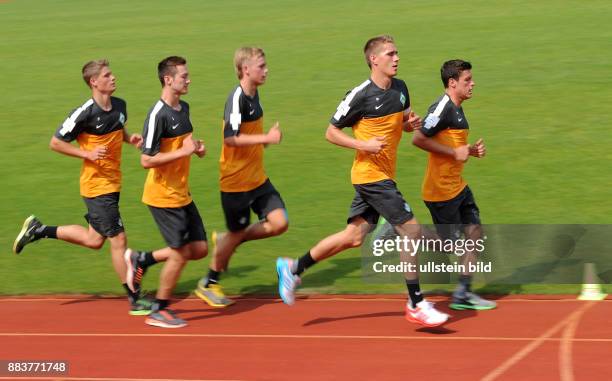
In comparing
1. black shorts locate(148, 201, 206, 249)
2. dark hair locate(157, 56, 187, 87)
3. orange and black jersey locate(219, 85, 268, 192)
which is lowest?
black shorts locate(148, 201, 206, 249)

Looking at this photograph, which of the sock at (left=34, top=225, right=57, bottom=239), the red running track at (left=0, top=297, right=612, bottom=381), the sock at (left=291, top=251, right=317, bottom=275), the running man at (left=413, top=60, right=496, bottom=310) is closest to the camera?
the red running track at (left=0, top=297, right=612, bottom=381)

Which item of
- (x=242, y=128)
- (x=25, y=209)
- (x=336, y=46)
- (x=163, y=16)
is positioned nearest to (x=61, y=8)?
(x=163, y=16)

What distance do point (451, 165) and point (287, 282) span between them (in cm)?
174

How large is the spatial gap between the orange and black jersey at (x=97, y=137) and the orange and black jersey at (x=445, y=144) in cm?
280

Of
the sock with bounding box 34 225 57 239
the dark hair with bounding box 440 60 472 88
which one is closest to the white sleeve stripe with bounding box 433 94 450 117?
the dark hair with bounding box 440 60 472 88

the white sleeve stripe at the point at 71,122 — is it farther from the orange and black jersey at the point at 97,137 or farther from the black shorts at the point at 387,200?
the black shorts at the point at 387,200

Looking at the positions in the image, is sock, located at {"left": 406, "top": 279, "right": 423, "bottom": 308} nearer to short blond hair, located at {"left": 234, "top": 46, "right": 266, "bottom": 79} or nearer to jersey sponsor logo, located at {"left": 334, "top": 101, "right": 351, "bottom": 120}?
jersey sponsor logo, located at {"left": 334, "top": 101, "right": 351, "bottom": 120}

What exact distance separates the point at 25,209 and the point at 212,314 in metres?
4.55

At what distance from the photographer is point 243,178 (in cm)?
949

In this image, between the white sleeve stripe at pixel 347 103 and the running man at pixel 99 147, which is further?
the running man at pixel 99 147

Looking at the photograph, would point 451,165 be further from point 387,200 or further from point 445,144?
point 387,200

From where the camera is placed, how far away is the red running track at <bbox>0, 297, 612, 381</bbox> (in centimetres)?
786

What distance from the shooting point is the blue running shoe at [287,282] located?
29.9ft

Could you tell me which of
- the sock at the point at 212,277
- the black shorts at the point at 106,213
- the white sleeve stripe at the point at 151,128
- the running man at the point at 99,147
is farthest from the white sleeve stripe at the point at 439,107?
the black shorts at the point at 106,213
